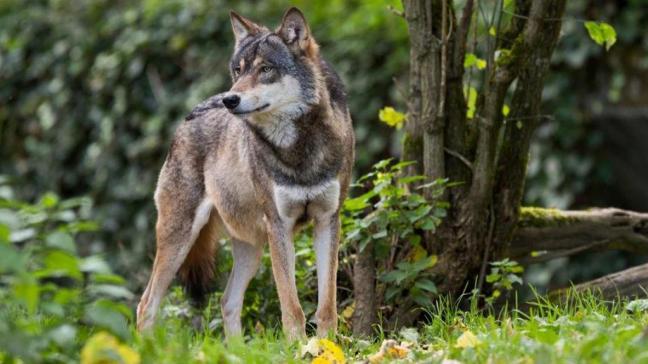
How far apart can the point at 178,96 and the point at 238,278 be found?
4.50 metres

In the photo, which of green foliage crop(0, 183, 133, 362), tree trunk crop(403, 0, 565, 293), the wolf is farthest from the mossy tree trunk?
green foliage crop(0, 183, 133, 362)

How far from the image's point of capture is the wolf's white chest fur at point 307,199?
18.2 ft

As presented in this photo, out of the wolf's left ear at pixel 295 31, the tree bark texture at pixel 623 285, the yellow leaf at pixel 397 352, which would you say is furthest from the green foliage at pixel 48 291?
the tree bark texture at pixel 623 285

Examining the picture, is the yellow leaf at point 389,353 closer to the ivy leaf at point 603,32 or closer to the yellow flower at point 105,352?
the yellow flower at point 105,352

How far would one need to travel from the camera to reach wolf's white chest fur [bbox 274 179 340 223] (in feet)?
18.2

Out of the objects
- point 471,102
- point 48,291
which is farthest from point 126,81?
point 48,291

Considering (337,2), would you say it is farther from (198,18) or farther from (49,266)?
(49,266)

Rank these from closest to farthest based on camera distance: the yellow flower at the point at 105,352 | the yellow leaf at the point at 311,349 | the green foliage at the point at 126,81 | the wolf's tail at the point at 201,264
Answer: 1. the yellow flower at the point at 105,352
2. the yellow leaf at the point at 311,349
3. the wolf's tail at the point at 201,264
4. the green foliage at the point at 126,81

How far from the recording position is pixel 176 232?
6.38 m

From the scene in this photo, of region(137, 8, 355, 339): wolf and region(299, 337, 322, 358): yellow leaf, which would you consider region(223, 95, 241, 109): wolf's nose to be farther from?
region(299, 337, 322, 358): yellow leaf

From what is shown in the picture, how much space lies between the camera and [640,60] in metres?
8.75

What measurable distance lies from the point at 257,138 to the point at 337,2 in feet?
14.8

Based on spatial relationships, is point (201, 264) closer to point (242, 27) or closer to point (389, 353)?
point (242, 27)

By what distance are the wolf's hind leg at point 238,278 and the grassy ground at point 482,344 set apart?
3.73ft
